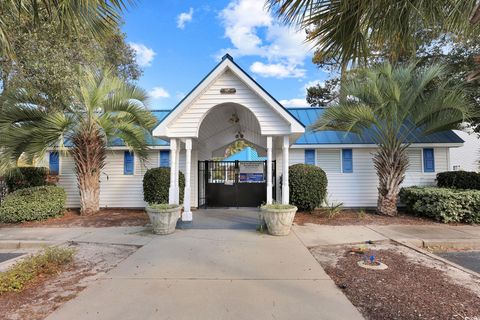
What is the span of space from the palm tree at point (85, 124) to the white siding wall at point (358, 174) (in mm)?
6087

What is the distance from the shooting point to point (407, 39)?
4531 millimetres

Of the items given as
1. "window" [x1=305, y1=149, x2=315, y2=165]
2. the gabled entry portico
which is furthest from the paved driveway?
"window" [x1=305, y1=149, x2=315, y2=165]

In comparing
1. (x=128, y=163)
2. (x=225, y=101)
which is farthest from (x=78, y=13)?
(x=128, y=163)

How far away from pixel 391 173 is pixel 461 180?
2765mm

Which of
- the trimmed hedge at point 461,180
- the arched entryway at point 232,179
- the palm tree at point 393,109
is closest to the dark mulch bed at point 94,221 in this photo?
the arched entryway at point 232,179

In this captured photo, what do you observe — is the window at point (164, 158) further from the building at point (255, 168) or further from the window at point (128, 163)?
the window at point (128, 163)

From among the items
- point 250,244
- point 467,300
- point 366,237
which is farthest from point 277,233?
point 467,300

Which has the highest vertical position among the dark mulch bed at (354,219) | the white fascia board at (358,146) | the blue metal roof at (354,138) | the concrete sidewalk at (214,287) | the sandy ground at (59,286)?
the blue metal roof at (354,138)

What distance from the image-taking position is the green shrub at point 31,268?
13.8ft

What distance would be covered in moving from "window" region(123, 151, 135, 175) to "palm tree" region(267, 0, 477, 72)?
1012 cm

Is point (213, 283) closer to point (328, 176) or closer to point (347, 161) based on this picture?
point (328, 176)

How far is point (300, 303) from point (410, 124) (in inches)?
367

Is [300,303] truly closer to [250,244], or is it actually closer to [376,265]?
[376,265]

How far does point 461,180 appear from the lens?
34.6 ft
